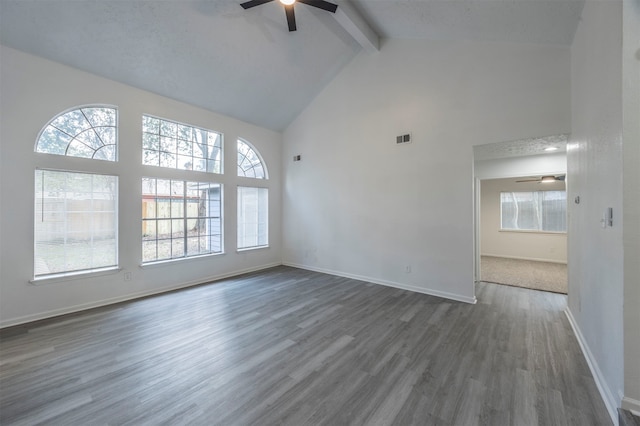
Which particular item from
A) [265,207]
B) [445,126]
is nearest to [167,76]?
[265,207]

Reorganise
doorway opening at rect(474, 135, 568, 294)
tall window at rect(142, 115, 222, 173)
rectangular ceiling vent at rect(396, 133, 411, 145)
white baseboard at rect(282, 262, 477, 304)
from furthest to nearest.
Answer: doorway opening at rect(474, 135, 568, 294), rectangular ceiling vent at rect(396, 133, 411, 145), tall window at rect(142, 115, 222, 173), white baseboard at rect(282, 262, 477, 304)

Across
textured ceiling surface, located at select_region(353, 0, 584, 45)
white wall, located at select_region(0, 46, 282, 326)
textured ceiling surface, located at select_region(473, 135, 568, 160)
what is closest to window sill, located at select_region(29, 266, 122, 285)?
white wall, located at select_region(0, 46, 282, 326)

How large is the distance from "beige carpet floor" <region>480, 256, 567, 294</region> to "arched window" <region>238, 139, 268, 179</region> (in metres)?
5.26

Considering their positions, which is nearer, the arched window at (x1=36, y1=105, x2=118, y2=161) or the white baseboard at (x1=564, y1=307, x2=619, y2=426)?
the white baseboard at (x1=564, y1=307, x2=619, y2=426)

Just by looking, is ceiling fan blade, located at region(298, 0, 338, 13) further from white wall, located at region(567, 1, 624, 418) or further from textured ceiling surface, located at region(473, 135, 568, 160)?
textured ceiling surface, located at region(473, 135, 568, 160)

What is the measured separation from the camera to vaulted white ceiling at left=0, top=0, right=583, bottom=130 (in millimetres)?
2949

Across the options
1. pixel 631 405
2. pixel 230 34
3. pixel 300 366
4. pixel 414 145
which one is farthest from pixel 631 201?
pixel 230 34

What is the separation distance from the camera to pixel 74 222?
11.8 ft

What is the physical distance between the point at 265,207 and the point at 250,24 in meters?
3.60

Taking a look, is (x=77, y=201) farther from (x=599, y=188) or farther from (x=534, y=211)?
(x=534, y=211)

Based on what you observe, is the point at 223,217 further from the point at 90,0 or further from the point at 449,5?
the point at 449,5

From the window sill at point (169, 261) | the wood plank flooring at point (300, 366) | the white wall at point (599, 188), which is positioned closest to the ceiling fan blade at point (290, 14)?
the white wall at point (599, 188)

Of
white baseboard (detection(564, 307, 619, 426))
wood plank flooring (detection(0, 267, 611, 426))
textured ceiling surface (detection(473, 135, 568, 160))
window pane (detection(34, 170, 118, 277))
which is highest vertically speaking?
textured ceiling surface (detection(473, 135, 568, 160))

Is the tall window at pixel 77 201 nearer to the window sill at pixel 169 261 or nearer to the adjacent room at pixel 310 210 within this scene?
the adjacent room at pixel 310 210
